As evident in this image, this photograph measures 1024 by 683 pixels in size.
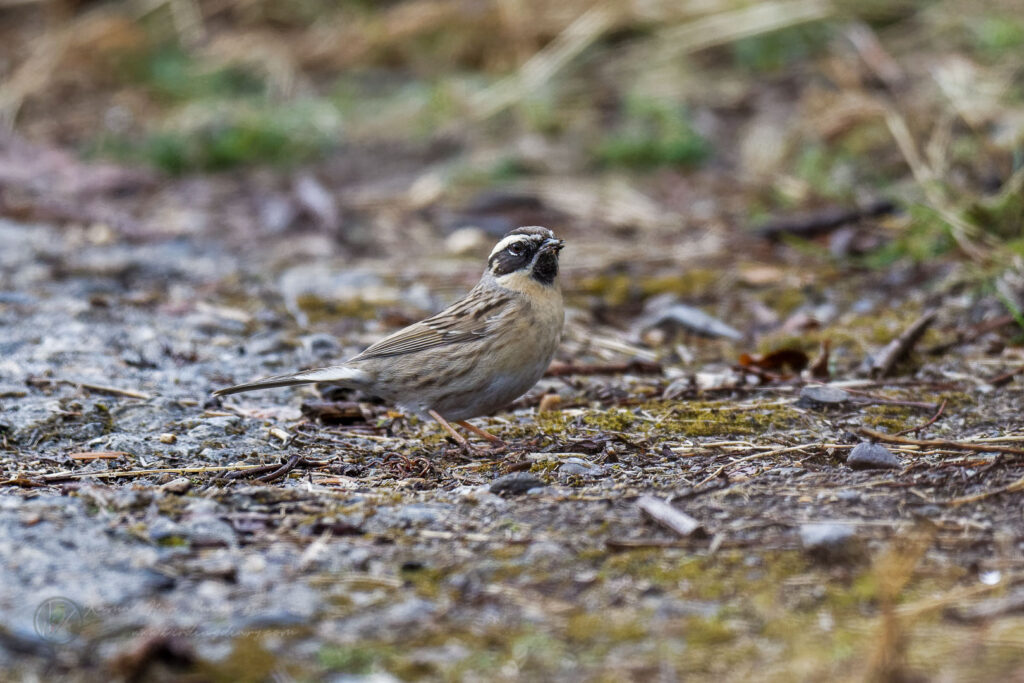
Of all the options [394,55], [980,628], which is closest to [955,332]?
[980,628]

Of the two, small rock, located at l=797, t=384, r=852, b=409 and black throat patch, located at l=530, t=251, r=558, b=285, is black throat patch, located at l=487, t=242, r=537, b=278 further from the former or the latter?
small rock, located at l=797, t=384, r=852, b=409

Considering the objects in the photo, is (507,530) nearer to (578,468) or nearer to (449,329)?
(578,468)

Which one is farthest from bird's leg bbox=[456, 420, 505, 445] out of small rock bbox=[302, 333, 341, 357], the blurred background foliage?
the blurred background foliage

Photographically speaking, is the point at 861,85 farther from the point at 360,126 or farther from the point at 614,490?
the point at 614,490

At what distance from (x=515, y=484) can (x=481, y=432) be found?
3.97 feet

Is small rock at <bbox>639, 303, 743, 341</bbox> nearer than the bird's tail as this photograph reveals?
No

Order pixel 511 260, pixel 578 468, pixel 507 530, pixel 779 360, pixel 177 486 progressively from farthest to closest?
1. pixel 779 360
2. pixel 511 260
3. pixel 578 468
4. pixel 177 486
5. pixel 507 530

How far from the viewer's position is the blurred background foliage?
9141mm

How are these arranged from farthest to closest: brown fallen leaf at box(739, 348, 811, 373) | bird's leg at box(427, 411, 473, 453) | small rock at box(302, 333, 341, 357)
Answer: small rock at box(302, 333, 341, 357) → brown fallen leaf at box(739, 348, 811, 373) → bird's leg at box(427, 411, 473, 453)

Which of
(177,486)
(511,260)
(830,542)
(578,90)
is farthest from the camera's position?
(578,90)

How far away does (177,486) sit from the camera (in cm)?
419

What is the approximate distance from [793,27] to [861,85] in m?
1.46

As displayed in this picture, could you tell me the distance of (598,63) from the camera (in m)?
12.2

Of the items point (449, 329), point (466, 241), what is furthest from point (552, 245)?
point (466, 241)
